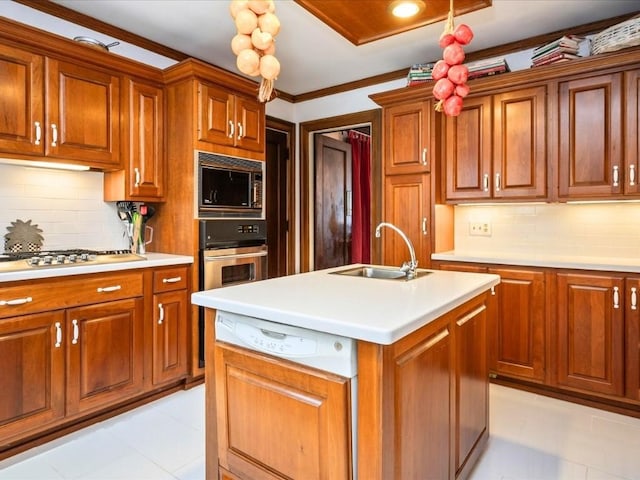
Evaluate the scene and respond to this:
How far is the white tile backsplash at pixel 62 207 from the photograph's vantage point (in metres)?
2.47

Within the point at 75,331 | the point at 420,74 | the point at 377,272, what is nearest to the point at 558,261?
the point at 377,272

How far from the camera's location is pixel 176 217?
2.94 meters

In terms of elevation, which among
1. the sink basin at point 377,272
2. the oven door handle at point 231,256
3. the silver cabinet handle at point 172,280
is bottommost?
the silver cabinet handle at point 172,280

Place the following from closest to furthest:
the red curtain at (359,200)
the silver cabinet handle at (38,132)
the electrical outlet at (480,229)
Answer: the silver cabinet handle at (38,132)
the electrical outlet at (480,229)
the red curtain at (359,200)

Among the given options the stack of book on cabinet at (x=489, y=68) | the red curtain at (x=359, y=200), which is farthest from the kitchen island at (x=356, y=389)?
the red curtain at (x=359, y=200)

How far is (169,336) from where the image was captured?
274 centimetres

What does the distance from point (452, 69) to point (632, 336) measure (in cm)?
196

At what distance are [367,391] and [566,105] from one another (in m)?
2.49

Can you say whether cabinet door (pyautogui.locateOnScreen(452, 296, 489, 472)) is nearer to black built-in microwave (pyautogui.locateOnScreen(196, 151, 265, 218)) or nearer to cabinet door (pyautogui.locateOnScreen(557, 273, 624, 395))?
cabinet door (pyautogui.locateOnScreen(557, 273, 624, 395))

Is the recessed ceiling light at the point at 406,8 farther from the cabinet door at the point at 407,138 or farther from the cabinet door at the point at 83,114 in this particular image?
the cabinet door at the point at 83,114

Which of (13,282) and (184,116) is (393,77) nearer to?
(184,116)

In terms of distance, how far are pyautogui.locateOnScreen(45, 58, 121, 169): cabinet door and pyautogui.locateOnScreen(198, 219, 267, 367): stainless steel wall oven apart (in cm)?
79

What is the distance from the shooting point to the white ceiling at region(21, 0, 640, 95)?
2.56m

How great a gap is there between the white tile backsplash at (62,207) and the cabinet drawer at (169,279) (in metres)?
0.60
